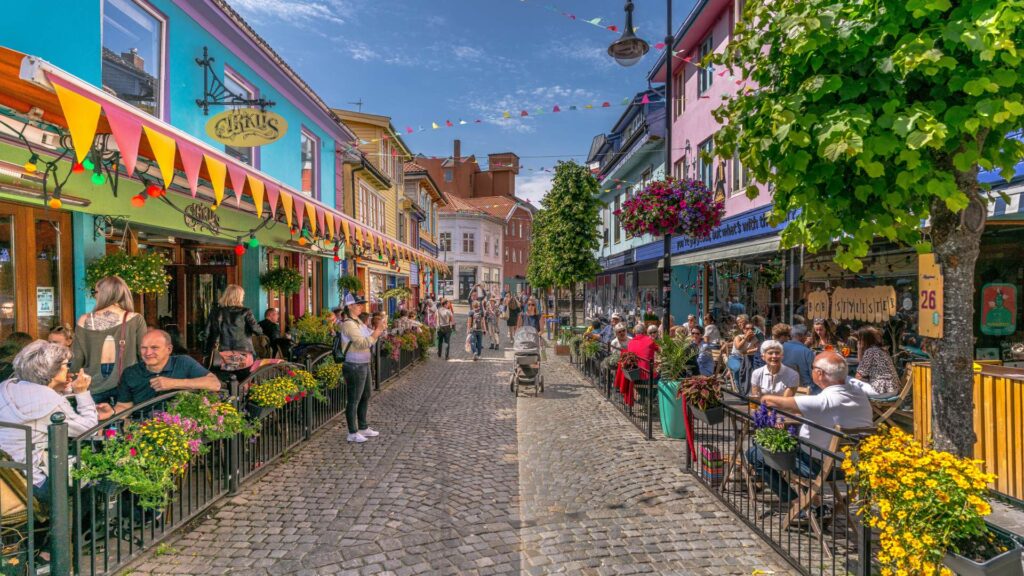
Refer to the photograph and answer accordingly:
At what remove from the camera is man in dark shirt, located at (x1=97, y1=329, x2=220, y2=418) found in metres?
4.70

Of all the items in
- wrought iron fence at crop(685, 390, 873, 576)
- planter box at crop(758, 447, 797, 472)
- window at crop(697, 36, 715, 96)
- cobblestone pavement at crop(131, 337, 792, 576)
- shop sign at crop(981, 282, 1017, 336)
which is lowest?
cobblestone pavement at crop(131, 337, 792, 576)

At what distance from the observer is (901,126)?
8.36 ft

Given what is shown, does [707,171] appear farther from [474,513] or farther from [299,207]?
[474,513]

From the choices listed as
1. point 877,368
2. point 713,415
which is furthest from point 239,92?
point 877,368

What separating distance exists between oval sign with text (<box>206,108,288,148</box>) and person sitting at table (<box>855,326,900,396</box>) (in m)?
7.72

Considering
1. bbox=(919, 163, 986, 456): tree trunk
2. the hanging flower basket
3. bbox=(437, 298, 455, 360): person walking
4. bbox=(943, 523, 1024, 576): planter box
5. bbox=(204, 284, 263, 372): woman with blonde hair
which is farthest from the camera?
bbox=(437, 298, 455, 360): person walking

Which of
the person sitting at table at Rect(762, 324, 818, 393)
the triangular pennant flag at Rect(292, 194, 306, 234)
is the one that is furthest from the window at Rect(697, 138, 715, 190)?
the triangular pennant flag at Rect(292, 194, 306, 234)

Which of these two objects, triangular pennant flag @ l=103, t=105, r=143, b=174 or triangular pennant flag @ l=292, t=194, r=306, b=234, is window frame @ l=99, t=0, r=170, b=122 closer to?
triangular pennant flag @ l=292, t=194, r=306, b=234

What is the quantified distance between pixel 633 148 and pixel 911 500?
1868 cm

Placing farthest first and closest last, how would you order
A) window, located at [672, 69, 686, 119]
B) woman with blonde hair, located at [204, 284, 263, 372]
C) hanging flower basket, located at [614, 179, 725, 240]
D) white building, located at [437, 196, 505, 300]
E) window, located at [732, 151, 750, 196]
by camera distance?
white building, located at [437, 196, 505, 300], window, located at [672, 69, 686, 119], window, located at [732, 151, 750, 196], hanging flower basket, located at [614, 179, 725, 240], woman with blonde hair, located at [204, 284, 263, 372]

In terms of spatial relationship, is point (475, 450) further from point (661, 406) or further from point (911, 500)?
point (911, 500)

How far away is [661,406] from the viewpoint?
24.8ft

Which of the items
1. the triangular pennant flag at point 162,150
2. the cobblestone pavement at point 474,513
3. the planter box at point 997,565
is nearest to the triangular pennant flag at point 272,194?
the triangular pennant flag at point 162,150

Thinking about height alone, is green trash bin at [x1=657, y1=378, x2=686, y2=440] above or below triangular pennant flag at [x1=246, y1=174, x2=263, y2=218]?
below
